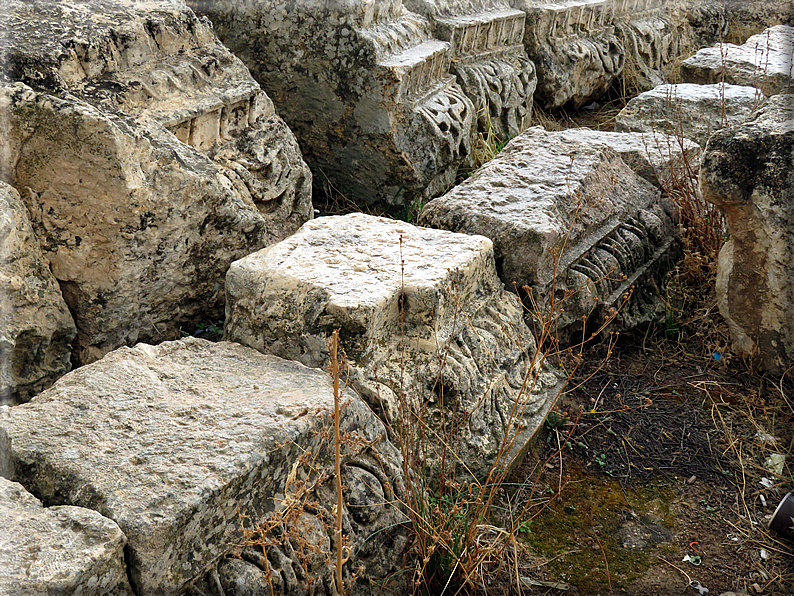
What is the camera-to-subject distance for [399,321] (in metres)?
2.74

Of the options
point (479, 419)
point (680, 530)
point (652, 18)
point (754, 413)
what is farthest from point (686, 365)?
point (652, 18)

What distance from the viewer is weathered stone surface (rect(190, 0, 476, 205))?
4152mm

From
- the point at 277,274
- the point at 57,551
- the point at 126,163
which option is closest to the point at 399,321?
the point at 277,274

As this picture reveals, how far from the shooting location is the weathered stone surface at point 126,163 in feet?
8.82

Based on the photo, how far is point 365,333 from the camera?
253 cm

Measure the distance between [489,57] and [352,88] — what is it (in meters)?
1.69

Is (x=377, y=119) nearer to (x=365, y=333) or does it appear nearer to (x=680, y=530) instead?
(x=365, y=333)

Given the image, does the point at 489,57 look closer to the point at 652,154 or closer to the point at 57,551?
the point at 652,154

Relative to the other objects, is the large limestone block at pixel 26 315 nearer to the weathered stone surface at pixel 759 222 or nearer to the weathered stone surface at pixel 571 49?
the weathered stone surface at pixel 759 222

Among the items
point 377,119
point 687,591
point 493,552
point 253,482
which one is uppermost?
point 377,119

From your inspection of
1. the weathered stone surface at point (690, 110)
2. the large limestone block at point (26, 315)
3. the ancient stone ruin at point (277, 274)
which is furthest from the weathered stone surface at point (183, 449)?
the weathered stone surface at point (690, 110)

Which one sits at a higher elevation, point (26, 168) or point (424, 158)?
point (26, 168)

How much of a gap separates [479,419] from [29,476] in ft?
5.05

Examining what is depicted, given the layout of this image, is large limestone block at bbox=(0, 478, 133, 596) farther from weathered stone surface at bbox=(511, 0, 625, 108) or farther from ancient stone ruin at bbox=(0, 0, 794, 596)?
weathered stone surface at bbox=(511, 0, 625, 108)
